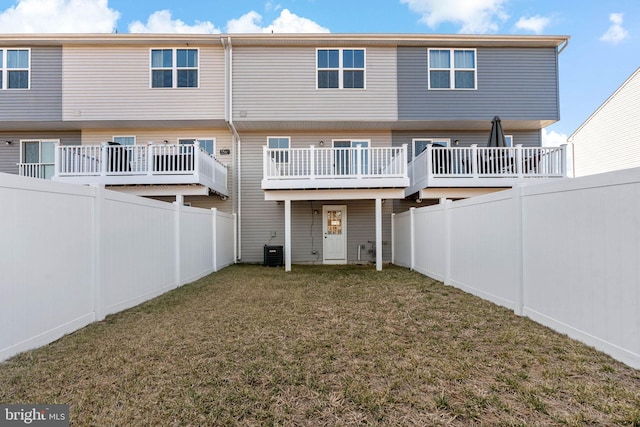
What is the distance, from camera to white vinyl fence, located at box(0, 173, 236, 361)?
303 centimetres

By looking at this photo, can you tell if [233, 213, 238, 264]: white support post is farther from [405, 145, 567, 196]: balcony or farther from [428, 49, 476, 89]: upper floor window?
[428, 49, 476, 89]: upper floor window

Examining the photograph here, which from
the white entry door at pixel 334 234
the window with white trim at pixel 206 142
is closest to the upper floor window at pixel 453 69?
the white entry door at pixel 334 234

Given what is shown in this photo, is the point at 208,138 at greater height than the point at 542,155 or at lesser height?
greater

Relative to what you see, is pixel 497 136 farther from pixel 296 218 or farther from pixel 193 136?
pixel 193 136

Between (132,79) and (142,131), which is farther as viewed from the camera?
(142,131)

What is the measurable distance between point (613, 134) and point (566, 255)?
55.9ft

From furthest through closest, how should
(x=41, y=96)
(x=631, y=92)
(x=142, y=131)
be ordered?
1. (x=631, y=92)
2. (x=142, y=131)
3. (x=41, y=96)

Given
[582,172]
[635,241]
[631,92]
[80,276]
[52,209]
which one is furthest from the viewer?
[582,172]

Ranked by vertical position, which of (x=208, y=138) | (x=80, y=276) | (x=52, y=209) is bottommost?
(x=80, y=276)

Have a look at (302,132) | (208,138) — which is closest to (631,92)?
(302,132)

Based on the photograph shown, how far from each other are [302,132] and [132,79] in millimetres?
6132

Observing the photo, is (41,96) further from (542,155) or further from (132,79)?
(542,155)

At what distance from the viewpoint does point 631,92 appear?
45.9 ft

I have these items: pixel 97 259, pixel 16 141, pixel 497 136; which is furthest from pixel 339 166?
pixel 16 141
